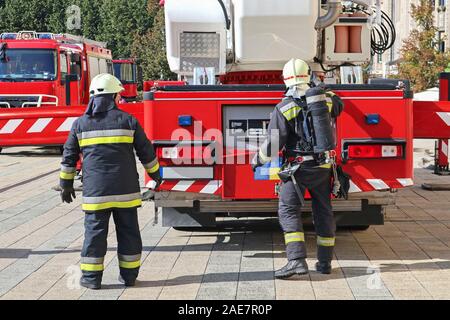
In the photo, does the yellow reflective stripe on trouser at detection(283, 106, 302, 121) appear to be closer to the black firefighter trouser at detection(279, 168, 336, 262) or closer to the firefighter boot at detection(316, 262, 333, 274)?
the black firefighter trouser at detection(279, 168, 336, 262)

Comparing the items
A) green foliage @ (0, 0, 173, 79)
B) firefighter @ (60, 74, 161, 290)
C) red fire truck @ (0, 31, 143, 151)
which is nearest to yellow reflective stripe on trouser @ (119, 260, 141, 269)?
firefighter @ (60, 74, 161, 290)

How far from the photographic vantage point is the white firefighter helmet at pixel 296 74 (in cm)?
734

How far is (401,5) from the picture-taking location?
2333 inches

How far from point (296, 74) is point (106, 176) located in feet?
5.78

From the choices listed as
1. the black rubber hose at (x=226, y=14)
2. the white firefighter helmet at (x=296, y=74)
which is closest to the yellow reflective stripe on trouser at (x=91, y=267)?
the white firefighter helmet at (x=296, y=74)

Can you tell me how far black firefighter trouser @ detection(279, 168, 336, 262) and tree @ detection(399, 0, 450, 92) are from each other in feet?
95.7

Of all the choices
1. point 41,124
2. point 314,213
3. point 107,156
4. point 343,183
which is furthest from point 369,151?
point 41,124

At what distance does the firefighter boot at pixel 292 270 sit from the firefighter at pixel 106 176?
3.74 ft

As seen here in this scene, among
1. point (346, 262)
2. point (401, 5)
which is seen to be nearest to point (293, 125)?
point (346, 262)

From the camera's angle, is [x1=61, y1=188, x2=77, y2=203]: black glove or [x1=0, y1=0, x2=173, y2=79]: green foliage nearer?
[x1=61, y1=188, x2=77, y2=203]: black glove

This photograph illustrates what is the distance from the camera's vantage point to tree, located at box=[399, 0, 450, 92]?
36094 mm

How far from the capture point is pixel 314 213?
7.53m
